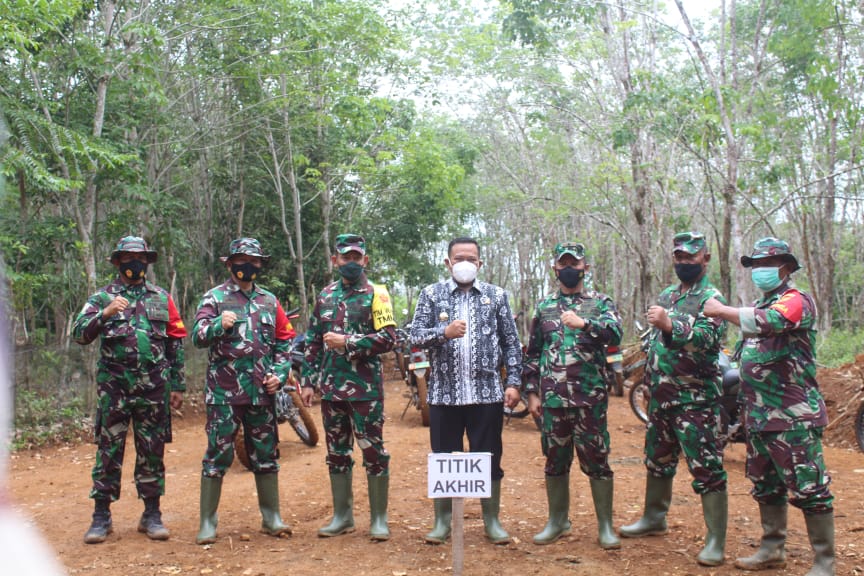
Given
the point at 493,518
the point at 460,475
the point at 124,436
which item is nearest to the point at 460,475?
the point at 460,475

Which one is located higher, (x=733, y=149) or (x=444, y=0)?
(x=444, y=0)

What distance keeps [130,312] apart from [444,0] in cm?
1665

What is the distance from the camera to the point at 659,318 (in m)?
4.56

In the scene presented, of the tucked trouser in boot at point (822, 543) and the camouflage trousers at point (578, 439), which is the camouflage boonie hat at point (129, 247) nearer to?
the camouflage trousers at point (578, 439)

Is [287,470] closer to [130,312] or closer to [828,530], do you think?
[130,312]

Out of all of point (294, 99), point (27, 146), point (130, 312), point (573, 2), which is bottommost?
point (130, 312)

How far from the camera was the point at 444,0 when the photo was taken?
790 inches

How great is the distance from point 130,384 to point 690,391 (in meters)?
3.69

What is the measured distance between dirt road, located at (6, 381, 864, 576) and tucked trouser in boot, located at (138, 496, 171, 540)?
0.06 meters

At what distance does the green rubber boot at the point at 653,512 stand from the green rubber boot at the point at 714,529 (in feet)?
1.40

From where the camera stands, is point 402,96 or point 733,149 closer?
point 733,149


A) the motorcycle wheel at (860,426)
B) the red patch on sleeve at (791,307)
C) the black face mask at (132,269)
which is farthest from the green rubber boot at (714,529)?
→ the motorcycle wheel at (860,426)

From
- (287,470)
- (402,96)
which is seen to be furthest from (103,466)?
(402,96)

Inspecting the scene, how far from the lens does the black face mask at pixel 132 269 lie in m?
5.50
